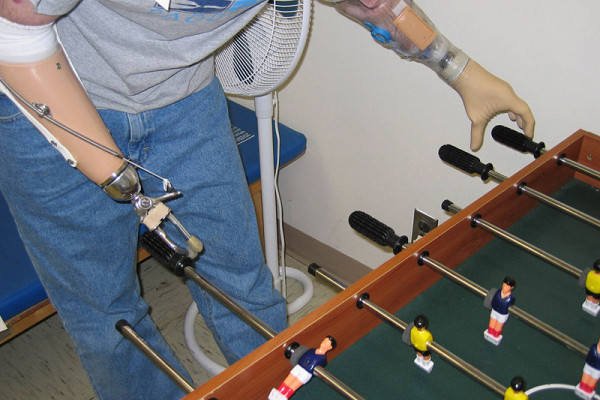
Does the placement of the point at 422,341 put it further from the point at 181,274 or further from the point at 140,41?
the point at 140,41

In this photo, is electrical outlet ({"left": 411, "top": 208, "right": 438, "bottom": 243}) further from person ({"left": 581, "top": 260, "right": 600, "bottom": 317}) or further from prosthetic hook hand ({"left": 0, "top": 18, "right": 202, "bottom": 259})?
prosthetic hook hand ({"left": 0, "top": 18, "right": 202, "bottom": 259})

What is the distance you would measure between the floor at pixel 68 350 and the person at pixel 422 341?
1.02 meters

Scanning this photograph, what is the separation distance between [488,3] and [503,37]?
0.28 feet

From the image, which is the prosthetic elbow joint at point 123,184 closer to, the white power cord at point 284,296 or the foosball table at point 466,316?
the foosball table at point 466,316


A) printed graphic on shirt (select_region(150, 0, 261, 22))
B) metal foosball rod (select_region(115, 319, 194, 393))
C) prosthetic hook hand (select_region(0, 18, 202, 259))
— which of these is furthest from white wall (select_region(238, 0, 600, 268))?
metal foosball rod (select_region(115, 319, 194, 393))

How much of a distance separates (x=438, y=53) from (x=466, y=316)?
0.53 metres

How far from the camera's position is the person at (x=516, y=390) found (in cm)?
68

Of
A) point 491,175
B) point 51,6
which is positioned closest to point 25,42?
point 51,6

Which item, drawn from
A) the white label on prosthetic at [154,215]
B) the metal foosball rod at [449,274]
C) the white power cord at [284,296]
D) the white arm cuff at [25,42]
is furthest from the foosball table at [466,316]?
the white power cord at [284,296]

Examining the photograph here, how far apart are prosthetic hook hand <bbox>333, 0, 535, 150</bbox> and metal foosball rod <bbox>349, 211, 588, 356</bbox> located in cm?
36

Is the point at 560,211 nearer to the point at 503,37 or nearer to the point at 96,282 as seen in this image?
the point at 503,37

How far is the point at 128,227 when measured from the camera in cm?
113

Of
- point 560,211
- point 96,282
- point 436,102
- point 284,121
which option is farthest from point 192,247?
point 284,121

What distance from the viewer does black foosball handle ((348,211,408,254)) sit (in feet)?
3.21
